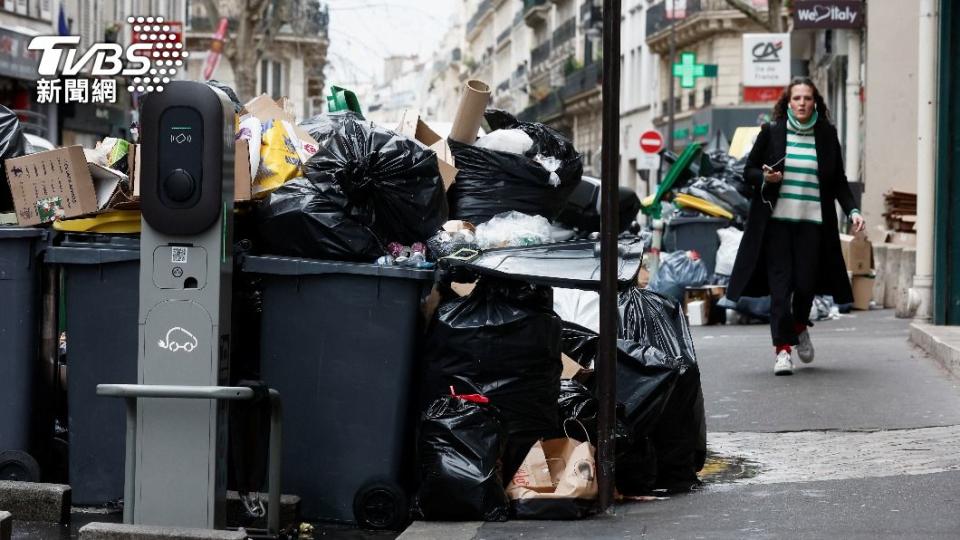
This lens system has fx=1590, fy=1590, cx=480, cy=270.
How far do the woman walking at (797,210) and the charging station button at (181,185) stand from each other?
487cm

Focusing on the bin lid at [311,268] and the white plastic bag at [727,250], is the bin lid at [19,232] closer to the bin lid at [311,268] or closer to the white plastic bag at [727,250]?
the bin lid at [311,268]

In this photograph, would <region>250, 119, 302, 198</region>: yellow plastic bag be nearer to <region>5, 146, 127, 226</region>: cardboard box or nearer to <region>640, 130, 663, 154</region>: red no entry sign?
<region>5, 146, 127, 226</region>: cardboard box

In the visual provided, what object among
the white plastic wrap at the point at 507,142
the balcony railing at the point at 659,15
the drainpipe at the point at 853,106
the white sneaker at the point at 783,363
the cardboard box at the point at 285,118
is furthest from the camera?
the balcony railing at the point at 659,15

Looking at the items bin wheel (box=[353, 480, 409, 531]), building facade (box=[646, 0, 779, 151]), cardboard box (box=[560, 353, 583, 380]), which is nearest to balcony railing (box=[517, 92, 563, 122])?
building facade (box=[646, 0, 779, 151])

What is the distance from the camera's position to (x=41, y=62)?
33094 mm

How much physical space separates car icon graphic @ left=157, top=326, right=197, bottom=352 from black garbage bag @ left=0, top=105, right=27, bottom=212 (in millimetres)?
1619

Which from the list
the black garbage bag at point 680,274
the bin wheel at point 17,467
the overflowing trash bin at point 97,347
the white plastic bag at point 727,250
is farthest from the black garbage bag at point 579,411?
the white plastic bag at point 727,250

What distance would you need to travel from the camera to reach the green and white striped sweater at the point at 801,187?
29.2 ft

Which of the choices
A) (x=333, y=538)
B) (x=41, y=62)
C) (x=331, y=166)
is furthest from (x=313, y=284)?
(x=41, y=62)

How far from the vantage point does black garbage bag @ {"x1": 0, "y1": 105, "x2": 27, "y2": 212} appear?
6.00 meters

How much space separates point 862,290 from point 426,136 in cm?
985

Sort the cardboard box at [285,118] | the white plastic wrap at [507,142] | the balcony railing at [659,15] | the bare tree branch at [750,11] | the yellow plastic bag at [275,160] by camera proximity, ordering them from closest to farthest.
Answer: the yellow plastic bag at [275,160]
the cardboard box at [285,118]
the white plastic wrap at [507,142]
the bare tree branch at [750,11]
the balcony railing at [659,15]

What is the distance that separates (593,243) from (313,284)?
98cm

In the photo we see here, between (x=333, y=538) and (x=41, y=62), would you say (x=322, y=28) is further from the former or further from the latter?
(x=333, y=538)
